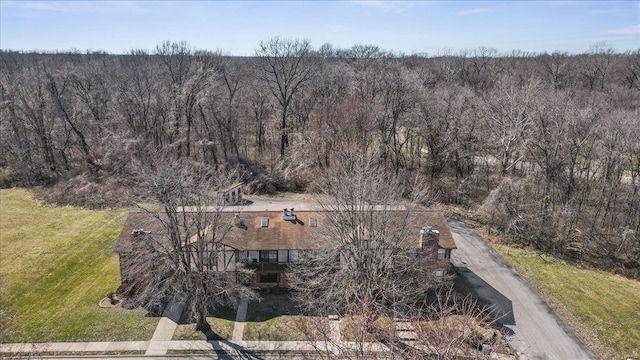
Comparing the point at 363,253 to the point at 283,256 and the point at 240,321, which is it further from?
the point at 240,321

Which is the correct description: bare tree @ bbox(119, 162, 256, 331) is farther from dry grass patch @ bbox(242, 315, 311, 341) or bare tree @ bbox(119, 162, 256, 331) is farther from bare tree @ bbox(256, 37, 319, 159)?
bare tree @ bbox(256, 37, 319, 159)

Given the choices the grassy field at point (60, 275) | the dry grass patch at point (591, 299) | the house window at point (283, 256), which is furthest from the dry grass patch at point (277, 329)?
the dry grass patch at point (591, 299)

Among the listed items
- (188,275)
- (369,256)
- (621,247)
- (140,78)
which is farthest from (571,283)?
(140,78)

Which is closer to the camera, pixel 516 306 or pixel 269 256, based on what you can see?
pixel 516 306

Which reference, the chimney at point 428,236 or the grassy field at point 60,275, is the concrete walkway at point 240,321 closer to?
the grassy field at point 60,275

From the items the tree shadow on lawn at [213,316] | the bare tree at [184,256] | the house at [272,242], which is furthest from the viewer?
the house at [272,242]

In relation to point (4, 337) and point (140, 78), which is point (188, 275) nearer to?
point (4, 337)

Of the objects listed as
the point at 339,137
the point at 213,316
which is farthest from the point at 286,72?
the point at 213,316
